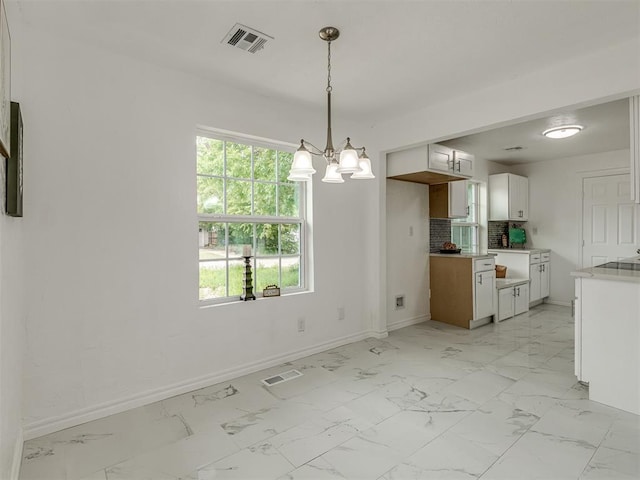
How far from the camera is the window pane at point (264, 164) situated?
3369 mm

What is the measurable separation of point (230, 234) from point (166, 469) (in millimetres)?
1815

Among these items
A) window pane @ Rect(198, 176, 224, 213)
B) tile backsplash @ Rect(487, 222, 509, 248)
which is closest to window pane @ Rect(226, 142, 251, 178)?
window pane @ Rect(198, 176, 224, 213)

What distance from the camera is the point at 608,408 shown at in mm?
2496

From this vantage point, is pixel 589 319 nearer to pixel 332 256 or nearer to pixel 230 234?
pixel 332 256

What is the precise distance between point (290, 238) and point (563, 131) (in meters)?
3.44

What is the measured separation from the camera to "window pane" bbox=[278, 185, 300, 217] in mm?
3529

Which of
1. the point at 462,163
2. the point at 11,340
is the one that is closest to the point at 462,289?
the point at 462,163

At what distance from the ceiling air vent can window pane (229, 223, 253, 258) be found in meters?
1.43

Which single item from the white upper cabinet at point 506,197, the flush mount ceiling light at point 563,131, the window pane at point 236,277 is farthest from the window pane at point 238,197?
the white upper cabinet at point 506,197

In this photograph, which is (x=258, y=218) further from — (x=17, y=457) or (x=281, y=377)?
(x=17, y=457)

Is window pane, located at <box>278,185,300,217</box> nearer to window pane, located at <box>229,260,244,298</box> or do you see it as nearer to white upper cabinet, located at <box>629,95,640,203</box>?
window pane, located at <box>229,260,244,298</box>

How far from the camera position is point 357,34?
2.28 metres

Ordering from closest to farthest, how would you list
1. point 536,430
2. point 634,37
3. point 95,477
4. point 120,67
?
point 95,477 < point 536,430 < point 634,37 < point 120,67

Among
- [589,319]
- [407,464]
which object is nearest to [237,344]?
[407,464]
